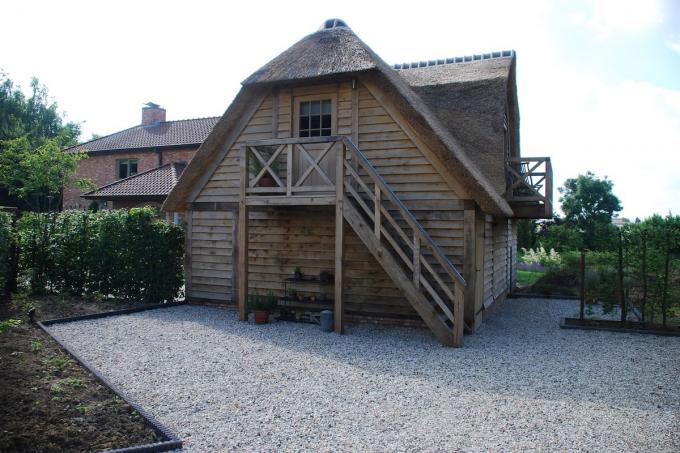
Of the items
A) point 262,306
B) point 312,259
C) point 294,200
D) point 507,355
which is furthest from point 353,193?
point 507,355

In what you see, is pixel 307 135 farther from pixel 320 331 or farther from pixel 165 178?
pixel 165 178

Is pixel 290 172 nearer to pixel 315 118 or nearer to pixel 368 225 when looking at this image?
pixel 368 225

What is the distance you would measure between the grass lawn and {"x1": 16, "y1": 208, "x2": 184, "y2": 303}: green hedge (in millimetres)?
14683

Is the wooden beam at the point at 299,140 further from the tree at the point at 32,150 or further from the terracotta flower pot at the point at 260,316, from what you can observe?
the tree at the point at 32,150

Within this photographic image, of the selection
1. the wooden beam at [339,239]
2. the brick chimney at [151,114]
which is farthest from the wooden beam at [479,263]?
the brick chimney at [151,114]

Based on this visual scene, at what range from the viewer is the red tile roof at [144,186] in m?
23.2

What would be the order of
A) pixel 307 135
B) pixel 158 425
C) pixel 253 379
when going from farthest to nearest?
pixel 307 135
pixel 253 379
pixel 158 425

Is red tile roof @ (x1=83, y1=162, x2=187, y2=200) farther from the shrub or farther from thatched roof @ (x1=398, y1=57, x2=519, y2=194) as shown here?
the shrub

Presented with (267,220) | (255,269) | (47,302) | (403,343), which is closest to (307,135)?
(267,220)

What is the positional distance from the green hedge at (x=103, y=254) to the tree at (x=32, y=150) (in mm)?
8397

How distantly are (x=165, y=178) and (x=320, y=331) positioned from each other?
57.3 ft

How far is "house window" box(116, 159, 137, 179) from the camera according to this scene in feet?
99.6

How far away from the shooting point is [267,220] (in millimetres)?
11922

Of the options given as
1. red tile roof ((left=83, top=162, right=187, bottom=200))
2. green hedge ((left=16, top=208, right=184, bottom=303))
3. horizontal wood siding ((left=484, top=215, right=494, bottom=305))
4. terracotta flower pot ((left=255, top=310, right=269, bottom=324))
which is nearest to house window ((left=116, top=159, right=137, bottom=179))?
red tile roof ((left=83, top=162, right=187, bottom=200))
